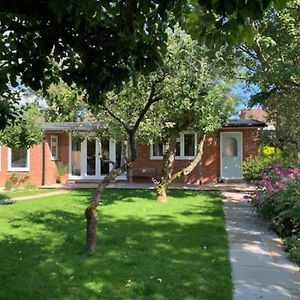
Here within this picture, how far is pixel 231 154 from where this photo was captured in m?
24.2

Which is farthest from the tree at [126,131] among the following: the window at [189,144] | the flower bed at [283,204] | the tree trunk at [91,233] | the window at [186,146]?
the window at [189,144]

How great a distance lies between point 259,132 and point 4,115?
64.1ft

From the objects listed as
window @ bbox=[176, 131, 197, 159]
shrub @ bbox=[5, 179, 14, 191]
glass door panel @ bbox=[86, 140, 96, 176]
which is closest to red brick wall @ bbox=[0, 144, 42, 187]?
shrub @ bbox=[5, 179, 14, 191]

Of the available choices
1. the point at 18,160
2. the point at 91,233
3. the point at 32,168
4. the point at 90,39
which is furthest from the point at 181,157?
the point at 90,39

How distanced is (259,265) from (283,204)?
261 centimetres

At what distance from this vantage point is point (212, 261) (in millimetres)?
6859

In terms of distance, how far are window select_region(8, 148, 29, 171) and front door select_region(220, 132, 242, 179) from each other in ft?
33.9

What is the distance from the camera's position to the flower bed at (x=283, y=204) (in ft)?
27.1

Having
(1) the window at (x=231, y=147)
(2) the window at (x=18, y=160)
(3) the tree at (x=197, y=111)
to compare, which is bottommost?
(2) the window at (x=18, y=160)

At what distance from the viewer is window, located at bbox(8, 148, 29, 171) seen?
24.7m

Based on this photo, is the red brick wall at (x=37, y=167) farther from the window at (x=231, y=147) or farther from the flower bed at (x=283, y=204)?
the flower bed at (x=283, y=204)

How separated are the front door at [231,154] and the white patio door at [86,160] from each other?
6.09 metres

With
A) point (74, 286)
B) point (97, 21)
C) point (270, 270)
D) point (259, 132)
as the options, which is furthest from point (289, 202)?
point (259, 132)

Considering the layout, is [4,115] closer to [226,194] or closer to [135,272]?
[135,272]
